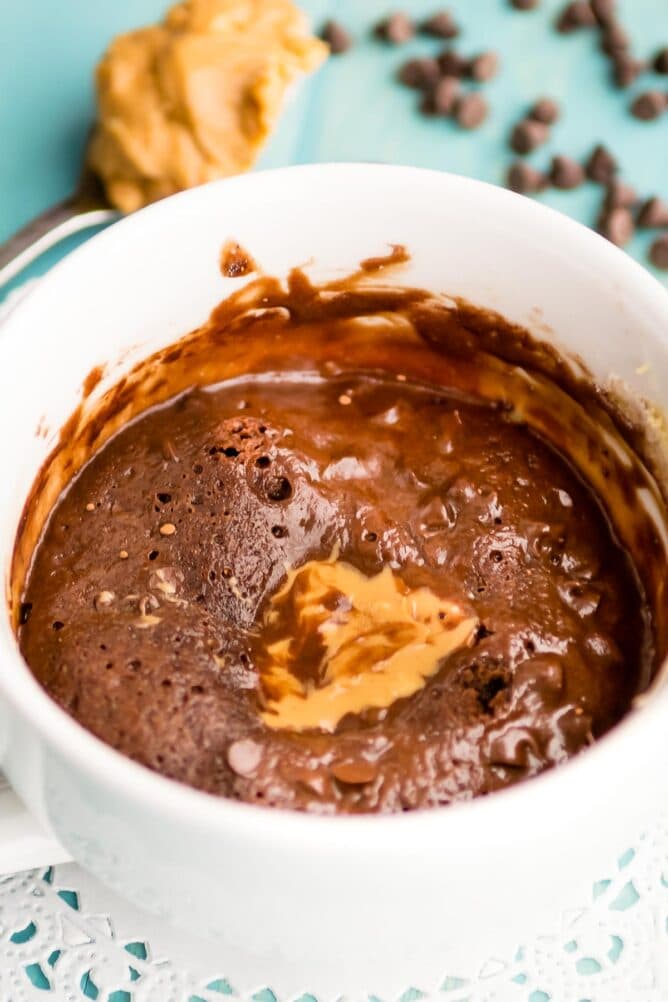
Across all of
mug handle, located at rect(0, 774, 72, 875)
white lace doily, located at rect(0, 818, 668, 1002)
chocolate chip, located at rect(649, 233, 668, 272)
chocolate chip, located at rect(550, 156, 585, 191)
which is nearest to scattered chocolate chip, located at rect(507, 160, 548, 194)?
chocolate chip, located at rect(550, 156, 585, 191)

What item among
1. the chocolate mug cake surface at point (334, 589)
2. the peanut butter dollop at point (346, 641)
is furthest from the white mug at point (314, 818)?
the peanut butter dollop at point (346, 641)

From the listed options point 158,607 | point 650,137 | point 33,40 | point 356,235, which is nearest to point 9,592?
point 158,607

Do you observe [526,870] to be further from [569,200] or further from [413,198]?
[569,200]

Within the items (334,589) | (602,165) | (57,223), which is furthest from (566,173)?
(334,589)

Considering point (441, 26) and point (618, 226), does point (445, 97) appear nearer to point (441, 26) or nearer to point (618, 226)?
point (441, 26)

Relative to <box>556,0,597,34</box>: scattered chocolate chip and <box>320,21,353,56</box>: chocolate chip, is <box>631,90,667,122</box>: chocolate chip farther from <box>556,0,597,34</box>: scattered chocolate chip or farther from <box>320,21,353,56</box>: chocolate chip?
<box>320,21,353,56</box>: chocolate chip

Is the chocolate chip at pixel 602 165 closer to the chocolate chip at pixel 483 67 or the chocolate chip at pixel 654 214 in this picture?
the chocolate chip at pixel 654 214
